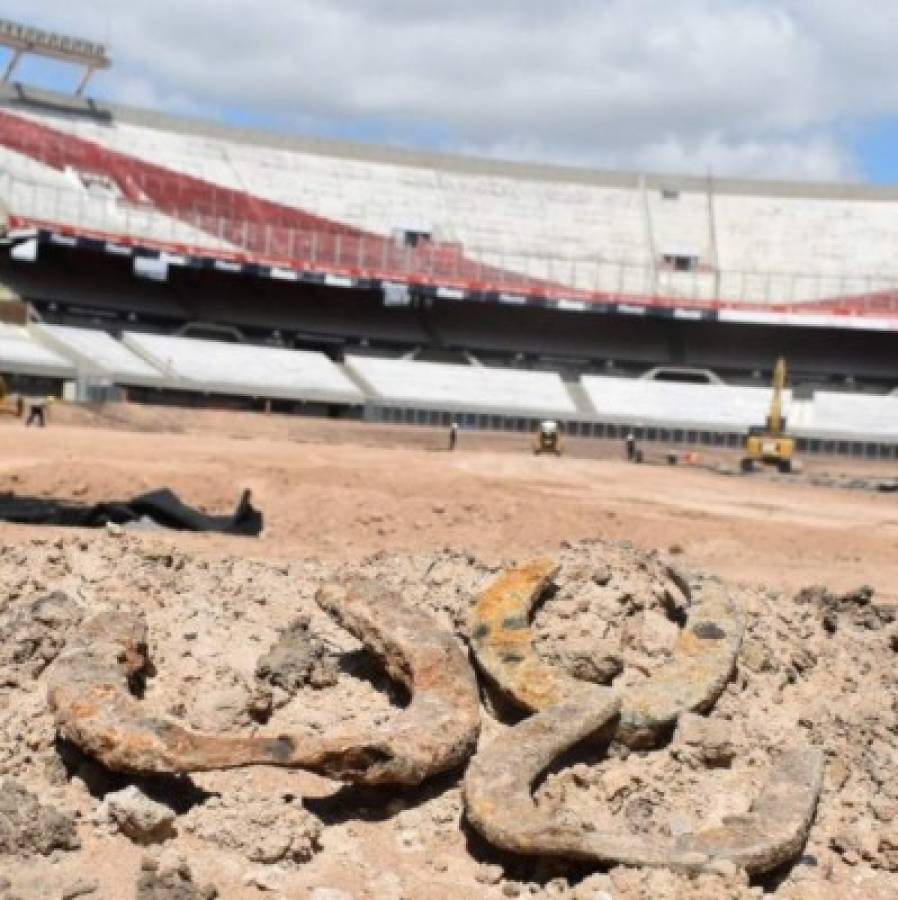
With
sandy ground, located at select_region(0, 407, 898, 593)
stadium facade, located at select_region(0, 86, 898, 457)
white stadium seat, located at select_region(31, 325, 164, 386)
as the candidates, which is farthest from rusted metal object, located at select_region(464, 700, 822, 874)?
white stadium seat, located at select_region(31, 325, 164, 386)

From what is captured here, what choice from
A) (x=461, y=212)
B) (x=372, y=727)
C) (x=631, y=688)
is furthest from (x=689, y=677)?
(x=461, y=212)

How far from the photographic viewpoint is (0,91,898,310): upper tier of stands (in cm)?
5416

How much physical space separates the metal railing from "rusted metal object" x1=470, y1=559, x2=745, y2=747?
1713 inches

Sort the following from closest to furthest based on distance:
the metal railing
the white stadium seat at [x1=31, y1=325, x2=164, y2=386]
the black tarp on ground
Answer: the black tarp on ground < the white stadium seat at [x1=31, y1=325, x2=164, y2=386] < the metal railing

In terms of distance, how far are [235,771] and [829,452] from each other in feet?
148

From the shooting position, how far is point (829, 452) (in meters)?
49.4

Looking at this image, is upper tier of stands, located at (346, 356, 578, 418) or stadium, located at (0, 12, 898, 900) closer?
stadium, located at (0, 12, 898, 900)

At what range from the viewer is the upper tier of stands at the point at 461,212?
178 feet

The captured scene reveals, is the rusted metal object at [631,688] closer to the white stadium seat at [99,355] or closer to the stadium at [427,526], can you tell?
the stadium at [427,526]

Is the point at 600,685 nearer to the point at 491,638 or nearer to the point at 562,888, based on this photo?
the point at 491,638

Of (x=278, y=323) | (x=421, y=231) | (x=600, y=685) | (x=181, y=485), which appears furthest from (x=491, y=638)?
(x=421, y=231)

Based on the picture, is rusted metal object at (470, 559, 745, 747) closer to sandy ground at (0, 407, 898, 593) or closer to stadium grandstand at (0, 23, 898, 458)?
sandy ground at (0, 407, 898, 593)

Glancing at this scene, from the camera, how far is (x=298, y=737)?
6.85m

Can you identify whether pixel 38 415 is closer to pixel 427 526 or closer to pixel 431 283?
pixel 427 526
